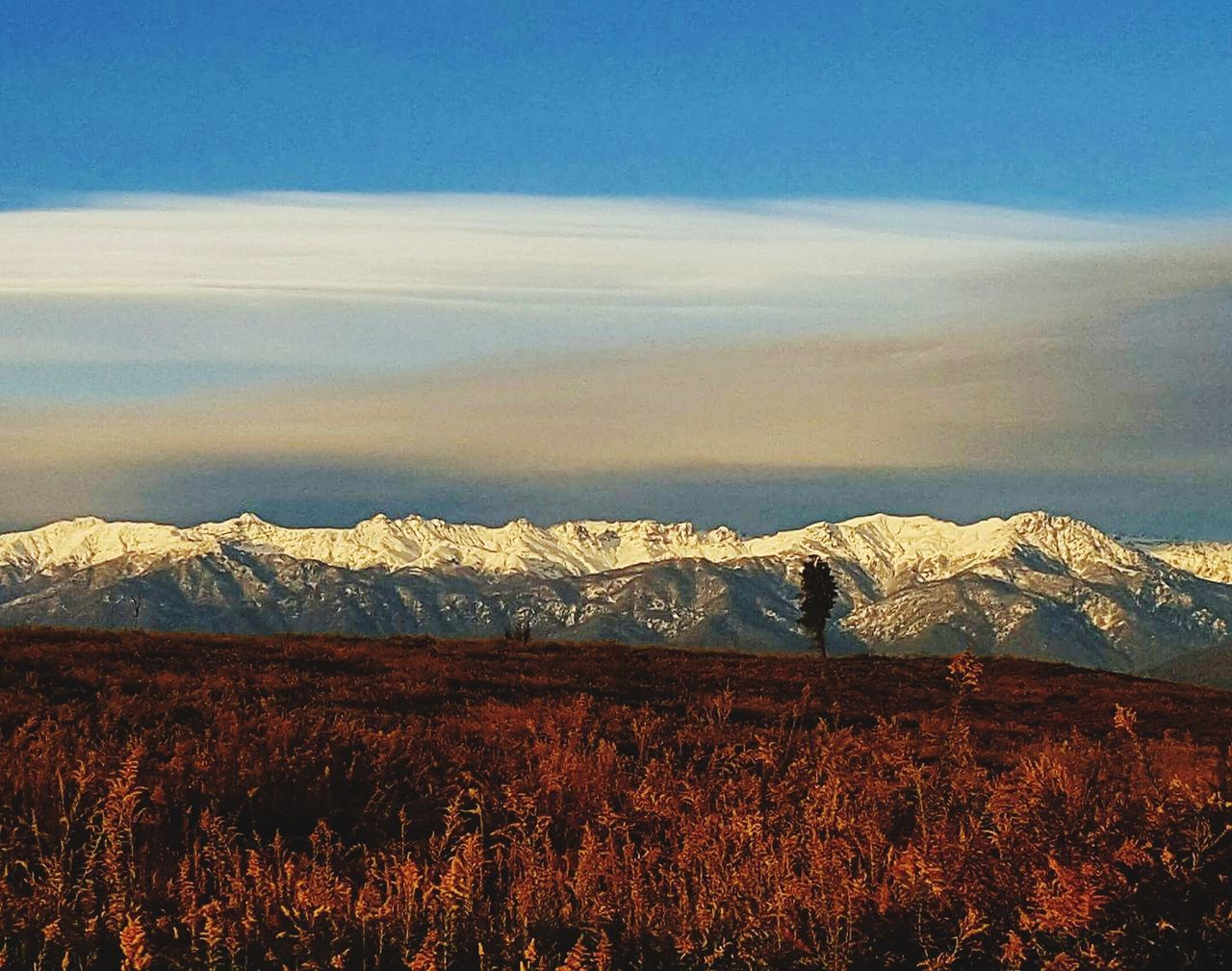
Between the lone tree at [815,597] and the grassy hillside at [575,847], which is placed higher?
the lone tree at [815,597]

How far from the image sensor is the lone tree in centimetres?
9331

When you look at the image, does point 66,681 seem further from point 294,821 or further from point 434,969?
→ point 434,969

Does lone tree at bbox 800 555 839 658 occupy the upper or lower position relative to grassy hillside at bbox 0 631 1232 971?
upper

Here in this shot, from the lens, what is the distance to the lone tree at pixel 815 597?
9331cm

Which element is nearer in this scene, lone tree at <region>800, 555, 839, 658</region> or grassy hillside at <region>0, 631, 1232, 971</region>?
grassy hillside at <region>0, 631, 1232, 971</region>

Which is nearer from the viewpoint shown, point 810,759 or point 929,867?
point 929,867

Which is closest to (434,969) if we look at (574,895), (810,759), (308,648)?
(574,895)

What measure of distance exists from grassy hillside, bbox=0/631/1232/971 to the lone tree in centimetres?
7560

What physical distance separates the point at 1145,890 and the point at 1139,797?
6.73ft

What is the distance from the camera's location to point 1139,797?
30.5ft

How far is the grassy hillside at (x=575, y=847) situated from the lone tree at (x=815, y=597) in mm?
75600

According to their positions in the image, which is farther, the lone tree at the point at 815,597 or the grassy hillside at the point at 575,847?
the lone tree at the point at 815,597

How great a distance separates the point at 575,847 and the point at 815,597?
280 ft

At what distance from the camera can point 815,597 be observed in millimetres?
94188
